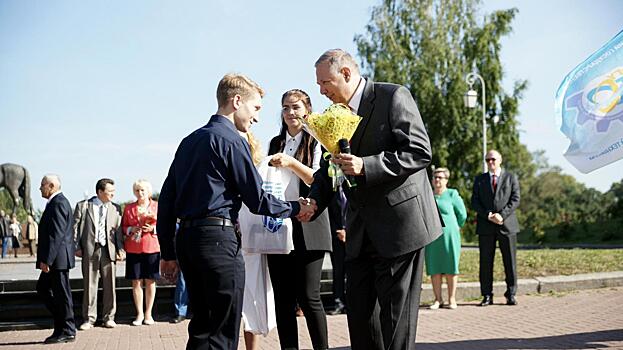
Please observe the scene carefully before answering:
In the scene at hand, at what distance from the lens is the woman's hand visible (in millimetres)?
5494

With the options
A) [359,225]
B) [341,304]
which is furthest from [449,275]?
[359,225]

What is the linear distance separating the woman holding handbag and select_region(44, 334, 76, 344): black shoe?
4.04 meters

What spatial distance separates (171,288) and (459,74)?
2940 centimetres

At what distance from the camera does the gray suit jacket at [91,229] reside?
10.4m

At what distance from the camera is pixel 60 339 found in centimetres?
870

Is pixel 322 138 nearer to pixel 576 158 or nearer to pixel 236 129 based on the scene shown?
pixel 236 129

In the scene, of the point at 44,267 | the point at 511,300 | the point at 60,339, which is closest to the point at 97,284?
the point at 44,267

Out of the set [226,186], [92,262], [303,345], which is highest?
[226,186]

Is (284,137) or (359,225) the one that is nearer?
(359,225)

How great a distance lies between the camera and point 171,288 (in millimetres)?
11117

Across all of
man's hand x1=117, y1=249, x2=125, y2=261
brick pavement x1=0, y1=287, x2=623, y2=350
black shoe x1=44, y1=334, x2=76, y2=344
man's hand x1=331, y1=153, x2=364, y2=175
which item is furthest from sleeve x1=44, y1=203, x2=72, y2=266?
man's hand x1=331, y1=153, x2=364, y2=175

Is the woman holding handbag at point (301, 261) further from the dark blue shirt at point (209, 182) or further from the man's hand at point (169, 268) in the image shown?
the man's hand at point (169, 268)

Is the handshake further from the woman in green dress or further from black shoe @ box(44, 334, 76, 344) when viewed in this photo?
the woman in green dress

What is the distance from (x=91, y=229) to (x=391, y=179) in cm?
716
